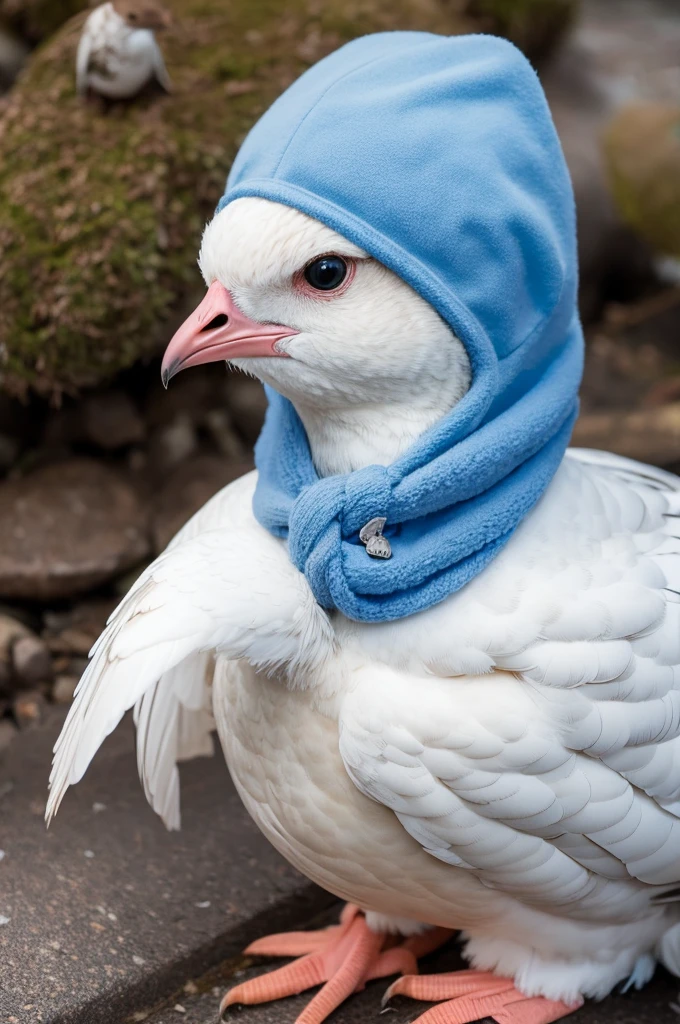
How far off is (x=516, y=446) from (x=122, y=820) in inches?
41.3

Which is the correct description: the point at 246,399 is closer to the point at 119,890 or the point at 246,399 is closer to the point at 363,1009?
the point at 119,890

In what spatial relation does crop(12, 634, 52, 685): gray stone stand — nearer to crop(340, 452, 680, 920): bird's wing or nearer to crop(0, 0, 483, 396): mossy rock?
crop(0, 0, 483, 396): mossy rock

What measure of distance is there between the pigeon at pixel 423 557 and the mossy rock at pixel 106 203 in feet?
A: 3.09

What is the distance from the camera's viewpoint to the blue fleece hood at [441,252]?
1291 millimetres

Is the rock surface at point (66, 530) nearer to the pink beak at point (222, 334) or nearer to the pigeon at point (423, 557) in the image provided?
the pigeon at point (423, 557)

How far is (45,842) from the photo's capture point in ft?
6.16

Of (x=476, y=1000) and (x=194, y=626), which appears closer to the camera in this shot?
(x=194, y=626)

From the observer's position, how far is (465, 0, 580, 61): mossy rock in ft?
12.3

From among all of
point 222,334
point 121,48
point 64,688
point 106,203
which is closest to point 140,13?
point 121,48

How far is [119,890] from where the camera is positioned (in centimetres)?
180

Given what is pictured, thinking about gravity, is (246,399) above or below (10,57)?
below

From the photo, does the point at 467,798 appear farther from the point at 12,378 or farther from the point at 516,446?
the point at 12,378

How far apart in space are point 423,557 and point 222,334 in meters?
0.37

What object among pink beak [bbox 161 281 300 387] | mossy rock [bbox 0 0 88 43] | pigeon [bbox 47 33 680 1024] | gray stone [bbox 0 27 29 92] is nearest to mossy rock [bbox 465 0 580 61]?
mossy rock [bbox 0 0 88 43]
